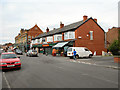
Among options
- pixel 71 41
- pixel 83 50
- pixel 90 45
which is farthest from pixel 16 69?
pixel 90 45

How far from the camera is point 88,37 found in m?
28.1

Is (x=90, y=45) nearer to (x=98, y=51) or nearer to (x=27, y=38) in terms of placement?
(x=98, y=51)

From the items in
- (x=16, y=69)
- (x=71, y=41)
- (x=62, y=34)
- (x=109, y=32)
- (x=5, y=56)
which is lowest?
(x=16, y=69)

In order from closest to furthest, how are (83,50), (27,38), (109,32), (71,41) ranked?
(83,50) → (71,41) → (109,32) → (27,38)

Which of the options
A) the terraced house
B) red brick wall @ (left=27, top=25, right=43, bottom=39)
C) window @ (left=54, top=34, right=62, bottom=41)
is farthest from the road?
red brick wall @ (left=27, top=25, right=43, bottom=39)

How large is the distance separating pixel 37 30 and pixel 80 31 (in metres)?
38.9

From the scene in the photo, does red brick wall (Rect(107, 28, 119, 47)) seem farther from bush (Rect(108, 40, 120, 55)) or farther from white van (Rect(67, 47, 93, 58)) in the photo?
white van (Rect(67, 47, 93, 58))

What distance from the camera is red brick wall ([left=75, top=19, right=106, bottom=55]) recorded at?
2679cm

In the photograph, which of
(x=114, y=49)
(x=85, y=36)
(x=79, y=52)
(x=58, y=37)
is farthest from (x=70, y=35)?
(x=114, y=49)

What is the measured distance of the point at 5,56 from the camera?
35.0ft

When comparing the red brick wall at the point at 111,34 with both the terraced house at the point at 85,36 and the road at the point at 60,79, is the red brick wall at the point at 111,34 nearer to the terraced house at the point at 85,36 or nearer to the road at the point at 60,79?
the terraced house at the point at 85,36

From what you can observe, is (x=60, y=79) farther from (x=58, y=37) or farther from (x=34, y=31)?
(x=34, y=31)

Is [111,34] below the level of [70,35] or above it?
above

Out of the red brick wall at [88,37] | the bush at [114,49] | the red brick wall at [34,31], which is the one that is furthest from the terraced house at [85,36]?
the red brick wall at [34,31]
